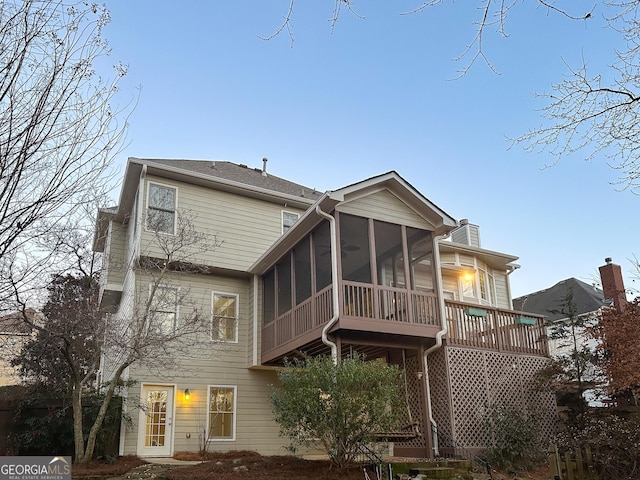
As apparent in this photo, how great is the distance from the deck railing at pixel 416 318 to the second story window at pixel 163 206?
3737 millimetres

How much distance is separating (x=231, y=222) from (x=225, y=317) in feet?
8.69

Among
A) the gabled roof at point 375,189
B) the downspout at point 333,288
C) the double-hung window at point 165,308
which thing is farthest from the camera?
the double-hung window at point 165,308

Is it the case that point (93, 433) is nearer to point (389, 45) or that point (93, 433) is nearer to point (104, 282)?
point (104, 282)

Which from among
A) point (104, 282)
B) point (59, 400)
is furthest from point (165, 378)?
point (104, 282)

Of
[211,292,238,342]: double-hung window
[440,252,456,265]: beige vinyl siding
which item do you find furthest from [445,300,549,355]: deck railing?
[211,292,238,342]: double-hung window

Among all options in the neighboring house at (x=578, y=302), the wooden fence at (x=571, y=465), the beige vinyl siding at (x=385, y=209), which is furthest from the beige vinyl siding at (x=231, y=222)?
the wooden fence at (x=571, y=465)

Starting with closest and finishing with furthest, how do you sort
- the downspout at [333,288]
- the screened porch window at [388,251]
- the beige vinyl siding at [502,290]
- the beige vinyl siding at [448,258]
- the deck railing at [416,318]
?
the downspout at [333,288] < the deck railing at [416,318] < the screened porch window at [388,251] < the beige vinyl siding at [448,258] < the beige vinyl siding at [502,290]

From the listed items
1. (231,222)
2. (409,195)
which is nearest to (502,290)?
(409,195)

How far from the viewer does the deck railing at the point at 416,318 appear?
11.8 m

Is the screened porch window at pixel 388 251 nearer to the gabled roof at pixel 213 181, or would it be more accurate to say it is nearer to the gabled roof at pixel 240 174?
the gabled roof at pixel 213 181

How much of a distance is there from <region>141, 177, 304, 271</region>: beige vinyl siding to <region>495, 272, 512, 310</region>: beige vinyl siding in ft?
27.1

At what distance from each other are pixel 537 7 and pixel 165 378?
40.5 ft

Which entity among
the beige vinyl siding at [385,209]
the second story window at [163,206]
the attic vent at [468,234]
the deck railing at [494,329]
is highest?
the attic vent at [468,234]

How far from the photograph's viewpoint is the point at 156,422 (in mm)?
13523
